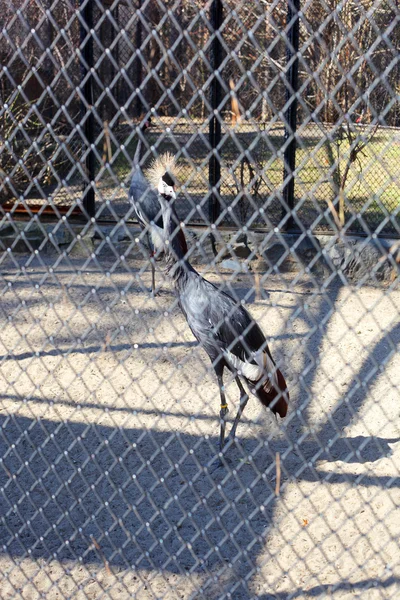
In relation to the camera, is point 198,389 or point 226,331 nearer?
point 226,331

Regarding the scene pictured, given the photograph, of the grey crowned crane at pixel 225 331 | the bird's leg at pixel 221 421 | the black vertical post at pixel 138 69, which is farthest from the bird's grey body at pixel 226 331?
the black vertical post at pixel 138 69

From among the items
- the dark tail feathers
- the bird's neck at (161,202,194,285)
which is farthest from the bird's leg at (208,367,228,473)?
the bird's neck at (161,202,194,285)

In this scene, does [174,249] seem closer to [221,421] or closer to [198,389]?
[221,421]

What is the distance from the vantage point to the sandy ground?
2.88m

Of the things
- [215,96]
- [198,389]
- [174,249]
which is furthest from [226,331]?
[215,96]

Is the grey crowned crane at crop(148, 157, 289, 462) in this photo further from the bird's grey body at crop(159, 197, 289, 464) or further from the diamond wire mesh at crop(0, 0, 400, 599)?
the diamond wire mesh at crop(0, 0, 400, 599)

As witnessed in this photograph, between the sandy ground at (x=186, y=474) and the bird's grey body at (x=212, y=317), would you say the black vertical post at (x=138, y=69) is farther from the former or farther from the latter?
the bird's grey body at (x=212, y=317)

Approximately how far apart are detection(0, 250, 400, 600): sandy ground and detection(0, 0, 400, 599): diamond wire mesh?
0.01 m

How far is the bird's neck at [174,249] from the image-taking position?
137 inches

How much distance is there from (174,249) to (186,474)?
1.14 metres

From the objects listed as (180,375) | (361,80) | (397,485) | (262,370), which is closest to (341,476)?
(397,485)

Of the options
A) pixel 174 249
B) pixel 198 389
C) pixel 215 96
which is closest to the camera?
pixel 174 249

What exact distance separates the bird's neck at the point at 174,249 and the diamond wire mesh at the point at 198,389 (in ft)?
0.77

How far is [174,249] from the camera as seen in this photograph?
358cm
